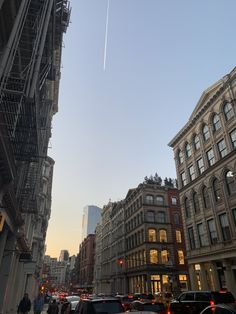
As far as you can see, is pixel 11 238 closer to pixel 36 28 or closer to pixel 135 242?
pixel 36 28

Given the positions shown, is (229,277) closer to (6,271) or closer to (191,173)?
(191,173)

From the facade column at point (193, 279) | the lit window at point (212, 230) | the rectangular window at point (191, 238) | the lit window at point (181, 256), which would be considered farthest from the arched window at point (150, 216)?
the lit window at point (212, 230)

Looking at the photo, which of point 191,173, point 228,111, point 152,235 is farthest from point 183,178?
point 152,235

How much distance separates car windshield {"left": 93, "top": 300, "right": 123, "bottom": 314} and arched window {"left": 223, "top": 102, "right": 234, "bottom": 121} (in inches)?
1031

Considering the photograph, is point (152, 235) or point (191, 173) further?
point (152, 235)

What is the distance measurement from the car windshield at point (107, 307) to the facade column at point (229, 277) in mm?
21653

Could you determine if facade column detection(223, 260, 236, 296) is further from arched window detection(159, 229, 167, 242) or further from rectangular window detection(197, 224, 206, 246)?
arched window detection(159, 229, 167, 242)

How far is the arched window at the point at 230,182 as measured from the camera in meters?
29.5

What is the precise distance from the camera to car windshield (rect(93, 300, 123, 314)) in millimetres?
9908

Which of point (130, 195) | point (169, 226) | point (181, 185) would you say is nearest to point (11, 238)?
point (181, 185)

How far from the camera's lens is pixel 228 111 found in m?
31.9

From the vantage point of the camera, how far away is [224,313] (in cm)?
818

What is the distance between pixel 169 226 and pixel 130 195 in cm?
1296

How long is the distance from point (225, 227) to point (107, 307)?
23514 millimetres
